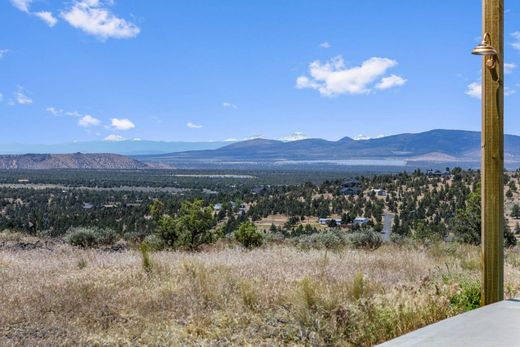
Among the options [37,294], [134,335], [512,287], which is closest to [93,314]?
[134,335]

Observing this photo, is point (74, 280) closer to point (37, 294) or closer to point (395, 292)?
point (37, 294)

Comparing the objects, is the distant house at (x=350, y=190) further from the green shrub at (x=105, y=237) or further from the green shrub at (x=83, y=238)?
the green shrub at (x=83, y=238)

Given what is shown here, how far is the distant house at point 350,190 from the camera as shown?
139 feet

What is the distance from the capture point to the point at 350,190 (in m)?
43.7

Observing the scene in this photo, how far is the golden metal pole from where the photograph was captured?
461cm

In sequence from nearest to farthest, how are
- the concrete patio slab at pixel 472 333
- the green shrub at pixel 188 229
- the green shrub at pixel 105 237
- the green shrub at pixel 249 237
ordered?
the concrete patio slab at pixel 472 333 < the green shrub at pixel 249 237 < the green shrub at pixel 188 229 < the green shrub at pixel 105 237

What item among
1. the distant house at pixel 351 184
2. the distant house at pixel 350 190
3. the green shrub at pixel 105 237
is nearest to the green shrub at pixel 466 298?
the green shrub at pixel 105 237

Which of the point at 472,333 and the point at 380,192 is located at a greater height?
the point at 472,333

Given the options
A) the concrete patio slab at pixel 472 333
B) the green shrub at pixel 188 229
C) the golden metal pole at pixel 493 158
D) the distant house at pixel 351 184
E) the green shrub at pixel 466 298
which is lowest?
the distant house at pixel 351 184

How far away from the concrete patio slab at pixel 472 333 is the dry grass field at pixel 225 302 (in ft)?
4.86

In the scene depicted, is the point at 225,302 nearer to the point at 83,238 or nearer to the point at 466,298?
the point at 466,298

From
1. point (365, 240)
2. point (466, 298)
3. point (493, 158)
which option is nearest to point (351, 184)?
point (365, 240)

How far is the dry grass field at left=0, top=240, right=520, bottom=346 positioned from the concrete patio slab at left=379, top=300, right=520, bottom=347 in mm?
1480

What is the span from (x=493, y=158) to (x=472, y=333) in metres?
2.06
